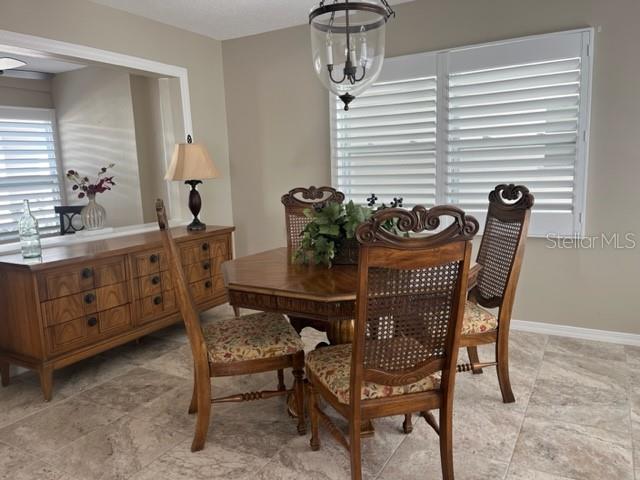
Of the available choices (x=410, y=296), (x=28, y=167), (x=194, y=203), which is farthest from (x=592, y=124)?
(x=28, y=167)

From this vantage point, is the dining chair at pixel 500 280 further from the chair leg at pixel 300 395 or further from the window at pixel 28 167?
the window at pixel 28 167

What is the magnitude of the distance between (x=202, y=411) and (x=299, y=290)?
0.74 meters

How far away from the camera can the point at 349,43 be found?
200 cm

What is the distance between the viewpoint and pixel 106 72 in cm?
416

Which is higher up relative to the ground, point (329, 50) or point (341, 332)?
point (329, 50)

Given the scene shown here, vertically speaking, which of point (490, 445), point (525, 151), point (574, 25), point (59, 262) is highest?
point (574, 25)

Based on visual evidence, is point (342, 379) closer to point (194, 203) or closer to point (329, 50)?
point (329, 50)

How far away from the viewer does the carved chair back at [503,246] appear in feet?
7.61

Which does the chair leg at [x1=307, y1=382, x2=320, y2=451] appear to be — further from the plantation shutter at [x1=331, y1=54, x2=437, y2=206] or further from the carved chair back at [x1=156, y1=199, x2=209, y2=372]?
the plantation shutter at [x1=331, y1=54, x2=437, y2=206]

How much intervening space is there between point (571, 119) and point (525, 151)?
34 cm

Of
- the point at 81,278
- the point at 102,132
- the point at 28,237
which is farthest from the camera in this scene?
the point at 102,132

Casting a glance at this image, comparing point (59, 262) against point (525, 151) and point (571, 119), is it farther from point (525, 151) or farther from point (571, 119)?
point (571, 119)

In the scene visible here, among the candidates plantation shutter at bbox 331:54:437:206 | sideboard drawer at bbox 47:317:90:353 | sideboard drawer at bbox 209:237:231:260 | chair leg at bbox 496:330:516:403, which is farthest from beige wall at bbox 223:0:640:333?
sideboard drawer at bbox 47:317:90:353

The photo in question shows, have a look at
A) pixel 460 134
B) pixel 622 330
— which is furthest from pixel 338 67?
pixel 622 330
